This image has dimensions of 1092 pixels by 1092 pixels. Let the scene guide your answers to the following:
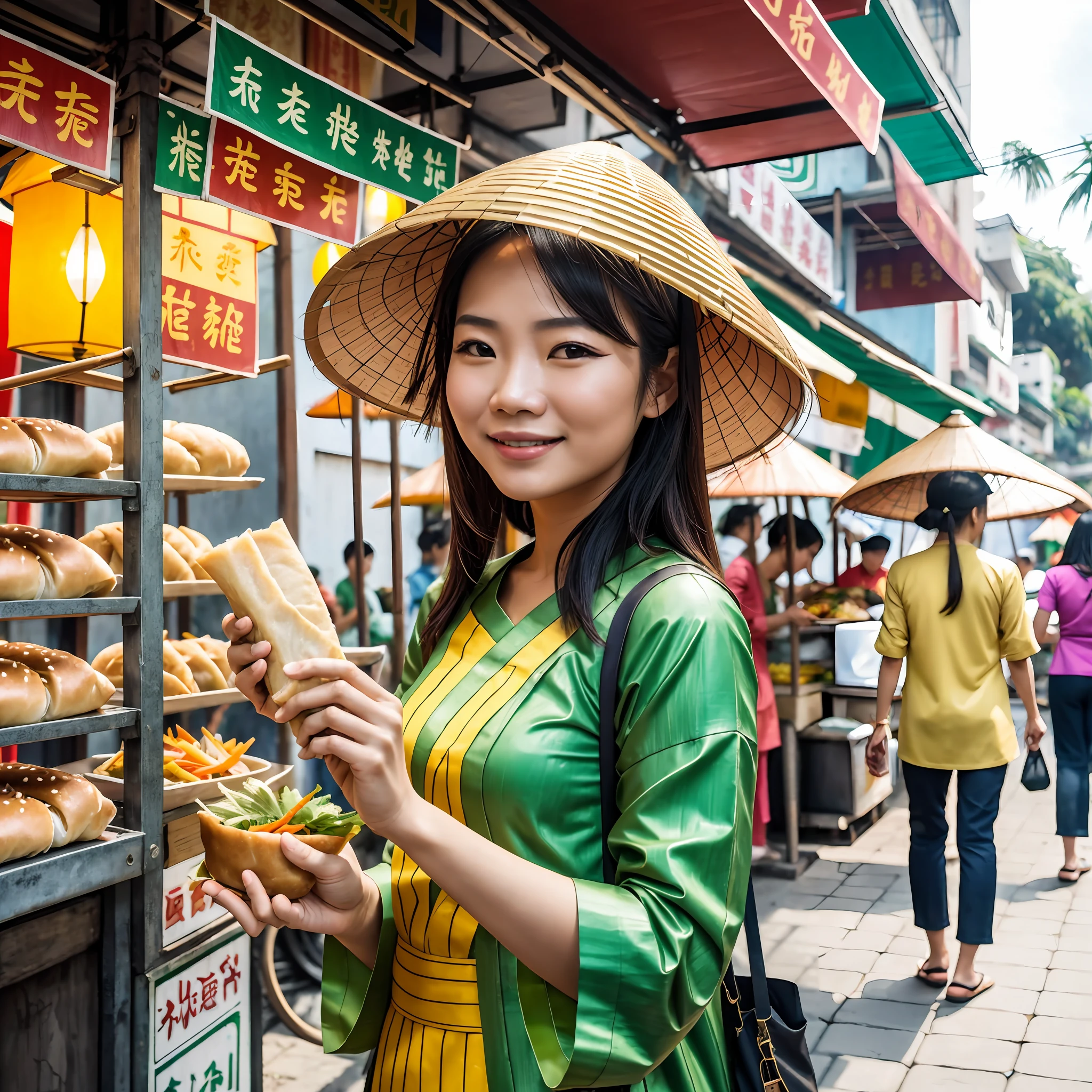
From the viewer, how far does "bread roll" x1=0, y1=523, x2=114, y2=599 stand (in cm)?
238

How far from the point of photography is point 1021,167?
99.9 feet

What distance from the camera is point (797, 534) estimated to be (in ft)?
24.2

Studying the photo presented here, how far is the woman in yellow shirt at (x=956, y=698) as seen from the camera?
14.8 feet

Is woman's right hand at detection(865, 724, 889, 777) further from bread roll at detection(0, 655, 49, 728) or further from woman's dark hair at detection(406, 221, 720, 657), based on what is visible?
bread roll at detection(0, 655, 49, 728)

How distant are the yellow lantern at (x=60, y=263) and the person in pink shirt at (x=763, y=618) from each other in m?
3.68

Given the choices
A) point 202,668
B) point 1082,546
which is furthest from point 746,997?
point 1082,546

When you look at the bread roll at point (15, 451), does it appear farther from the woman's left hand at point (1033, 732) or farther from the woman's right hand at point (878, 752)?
the woman's left hand at point (1033, 732)

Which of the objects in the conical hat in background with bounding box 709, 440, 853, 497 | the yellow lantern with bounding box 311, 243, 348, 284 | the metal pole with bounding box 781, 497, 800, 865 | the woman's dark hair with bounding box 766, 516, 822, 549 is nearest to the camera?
the yellow lantern with bounding box 311, 243, 348, 284

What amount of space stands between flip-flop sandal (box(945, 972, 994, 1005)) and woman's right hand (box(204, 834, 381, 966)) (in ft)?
12.6

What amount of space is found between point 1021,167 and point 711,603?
34516 millimetres

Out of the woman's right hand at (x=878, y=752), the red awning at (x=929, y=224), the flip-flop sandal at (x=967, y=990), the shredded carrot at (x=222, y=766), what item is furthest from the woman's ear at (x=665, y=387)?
the red awning at (x=929, y=224)

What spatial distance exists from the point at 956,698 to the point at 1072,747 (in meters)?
2.19

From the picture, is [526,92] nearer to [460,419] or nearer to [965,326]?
[460,419]

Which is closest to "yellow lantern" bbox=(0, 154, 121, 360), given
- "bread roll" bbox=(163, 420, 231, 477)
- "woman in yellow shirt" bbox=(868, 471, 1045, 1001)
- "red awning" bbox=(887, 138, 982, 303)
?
"bread roll" bbox=(163, 420, 231, 477)
